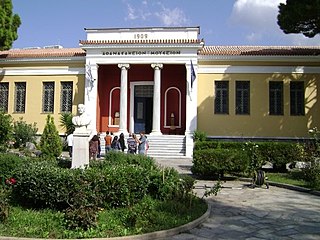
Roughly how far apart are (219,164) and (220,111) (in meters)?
11.9

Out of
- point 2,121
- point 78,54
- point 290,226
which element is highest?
point 78,54

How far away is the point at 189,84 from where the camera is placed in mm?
24375

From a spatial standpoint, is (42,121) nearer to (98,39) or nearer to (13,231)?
(98,39)

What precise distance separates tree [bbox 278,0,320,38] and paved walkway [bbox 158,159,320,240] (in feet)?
30.4

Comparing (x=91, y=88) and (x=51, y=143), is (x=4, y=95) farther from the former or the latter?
(x=51, y=143)

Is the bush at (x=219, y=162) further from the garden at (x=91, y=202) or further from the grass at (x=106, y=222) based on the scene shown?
the grass at (x=106, y=222)

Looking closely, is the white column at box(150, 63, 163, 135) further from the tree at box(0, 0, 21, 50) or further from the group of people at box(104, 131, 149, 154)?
the tree at box(0, 0, 21, 50)

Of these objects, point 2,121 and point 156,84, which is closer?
point 2,121

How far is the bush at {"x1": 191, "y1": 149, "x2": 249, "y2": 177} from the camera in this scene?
13.6 m

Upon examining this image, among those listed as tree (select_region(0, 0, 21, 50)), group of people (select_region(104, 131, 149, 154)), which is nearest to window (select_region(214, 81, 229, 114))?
group of people (select_region(104, 131, 149, 154))

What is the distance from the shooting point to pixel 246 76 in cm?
2486

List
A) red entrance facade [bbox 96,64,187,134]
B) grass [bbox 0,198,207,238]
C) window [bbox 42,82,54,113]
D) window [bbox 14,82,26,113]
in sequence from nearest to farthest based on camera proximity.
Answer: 1. grass [bbox 0,198,207,238]
2. red entrance facade [bbox 96,64,187,134]
3. window [bbox 42,82,54,113]
4. window [bbox 14,82,26,113]

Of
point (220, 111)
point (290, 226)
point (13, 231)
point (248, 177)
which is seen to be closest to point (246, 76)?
point (220, 111)

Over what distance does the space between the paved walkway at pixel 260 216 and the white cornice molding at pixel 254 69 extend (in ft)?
45.7
